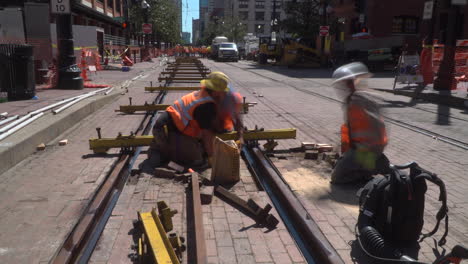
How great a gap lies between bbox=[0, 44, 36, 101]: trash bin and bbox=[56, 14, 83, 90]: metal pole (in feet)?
7.95

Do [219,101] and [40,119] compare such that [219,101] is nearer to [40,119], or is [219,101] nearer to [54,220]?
[54,220]

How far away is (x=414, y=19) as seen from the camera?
3130cm

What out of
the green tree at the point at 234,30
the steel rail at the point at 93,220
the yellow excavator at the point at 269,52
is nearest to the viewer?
the steel rail at the point at 93,220

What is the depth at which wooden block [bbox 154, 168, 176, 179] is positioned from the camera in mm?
4852

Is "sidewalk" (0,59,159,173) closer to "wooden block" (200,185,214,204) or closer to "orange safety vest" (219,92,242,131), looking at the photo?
"wooden block" (200,185,214,204)

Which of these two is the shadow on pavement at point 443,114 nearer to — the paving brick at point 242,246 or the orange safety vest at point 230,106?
the orange safety vest at point 230,106

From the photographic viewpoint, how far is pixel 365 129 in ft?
13.6

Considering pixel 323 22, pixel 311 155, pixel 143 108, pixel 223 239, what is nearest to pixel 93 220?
pixel 223 239

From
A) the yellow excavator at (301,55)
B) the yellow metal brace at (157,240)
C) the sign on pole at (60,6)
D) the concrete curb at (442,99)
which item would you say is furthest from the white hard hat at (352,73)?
the yellow excavator at (301,55)

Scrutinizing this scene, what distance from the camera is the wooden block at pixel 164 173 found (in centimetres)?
485

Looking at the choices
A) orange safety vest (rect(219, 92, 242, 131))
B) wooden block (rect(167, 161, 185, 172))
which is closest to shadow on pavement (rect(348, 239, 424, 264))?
orange safety vest (rect(219, 92, 242, 131))

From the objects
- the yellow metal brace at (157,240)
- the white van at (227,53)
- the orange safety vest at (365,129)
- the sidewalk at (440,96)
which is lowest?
the yellow metal brace at (157,240)

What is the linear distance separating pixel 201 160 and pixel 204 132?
16.9 inches

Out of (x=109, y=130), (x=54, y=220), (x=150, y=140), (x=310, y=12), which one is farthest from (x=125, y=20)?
(x=54, y=220)
